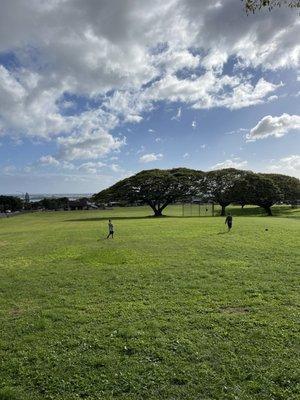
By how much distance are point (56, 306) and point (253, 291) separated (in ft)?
23.9

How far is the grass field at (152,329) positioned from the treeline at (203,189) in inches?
2160

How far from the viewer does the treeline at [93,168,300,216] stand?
74.8m

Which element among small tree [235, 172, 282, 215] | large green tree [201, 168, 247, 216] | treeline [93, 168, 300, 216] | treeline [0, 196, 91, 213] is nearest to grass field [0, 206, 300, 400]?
small tree [235, 172, 282, 215]

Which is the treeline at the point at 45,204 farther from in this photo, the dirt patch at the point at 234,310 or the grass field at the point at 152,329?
the dirt patch at the point at 234,310

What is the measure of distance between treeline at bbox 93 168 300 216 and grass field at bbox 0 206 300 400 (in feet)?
180

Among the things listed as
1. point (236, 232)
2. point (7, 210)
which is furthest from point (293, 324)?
point (7, 210)

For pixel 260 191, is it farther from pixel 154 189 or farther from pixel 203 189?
pixel 154 189

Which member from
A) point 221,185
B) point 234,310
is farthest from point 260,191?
point 234,310

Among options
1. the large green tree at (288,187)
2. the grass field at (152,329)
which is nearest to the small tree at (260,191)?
the large green tree at (288,187)

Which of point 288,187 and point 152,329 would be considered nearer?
point 152,329

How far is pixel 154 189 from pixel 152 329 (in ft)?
216

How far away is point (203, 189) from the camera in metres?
80.1

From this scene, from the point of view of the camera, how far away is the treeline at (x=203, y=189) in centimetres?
→ 7475

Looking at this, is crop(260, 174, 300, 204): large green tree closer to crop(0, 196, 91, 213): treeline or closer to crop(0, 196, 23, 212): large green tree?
crop(0, 196, 91, 213): treeline
